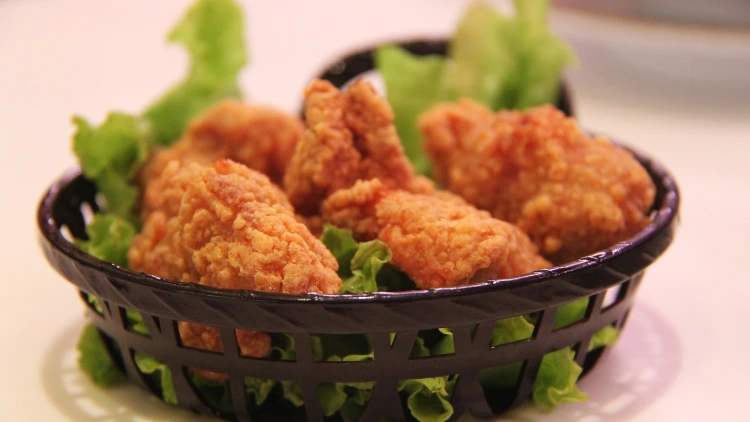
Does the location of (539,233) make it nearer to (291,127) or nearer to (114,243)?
(291,127)

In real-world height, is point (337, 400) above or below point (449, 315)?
below

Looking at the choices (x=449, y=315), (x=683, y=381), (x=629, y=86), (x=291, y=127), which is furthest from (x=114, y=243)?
(x=629, y=86)

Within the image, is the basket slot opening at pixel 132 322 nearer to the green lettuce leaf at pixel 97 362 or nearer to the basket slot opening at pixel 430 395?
the green lettuce leaf at pixel 97 362

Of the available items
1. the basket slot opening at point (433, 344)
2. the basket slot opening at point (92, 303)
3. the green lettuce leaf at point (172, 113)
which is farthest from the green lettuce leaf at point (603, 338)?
the green lettuce leaf at point (172, 113)

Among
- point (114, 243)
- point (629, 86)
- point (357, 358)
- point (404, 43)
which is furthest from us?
point (629, 86)

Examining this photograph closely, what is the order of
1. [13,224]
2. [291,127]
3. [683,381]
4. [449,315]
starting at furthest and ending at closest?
1. [13,224]
2. [291,127]
3. [683,381]
4. [449,315]
